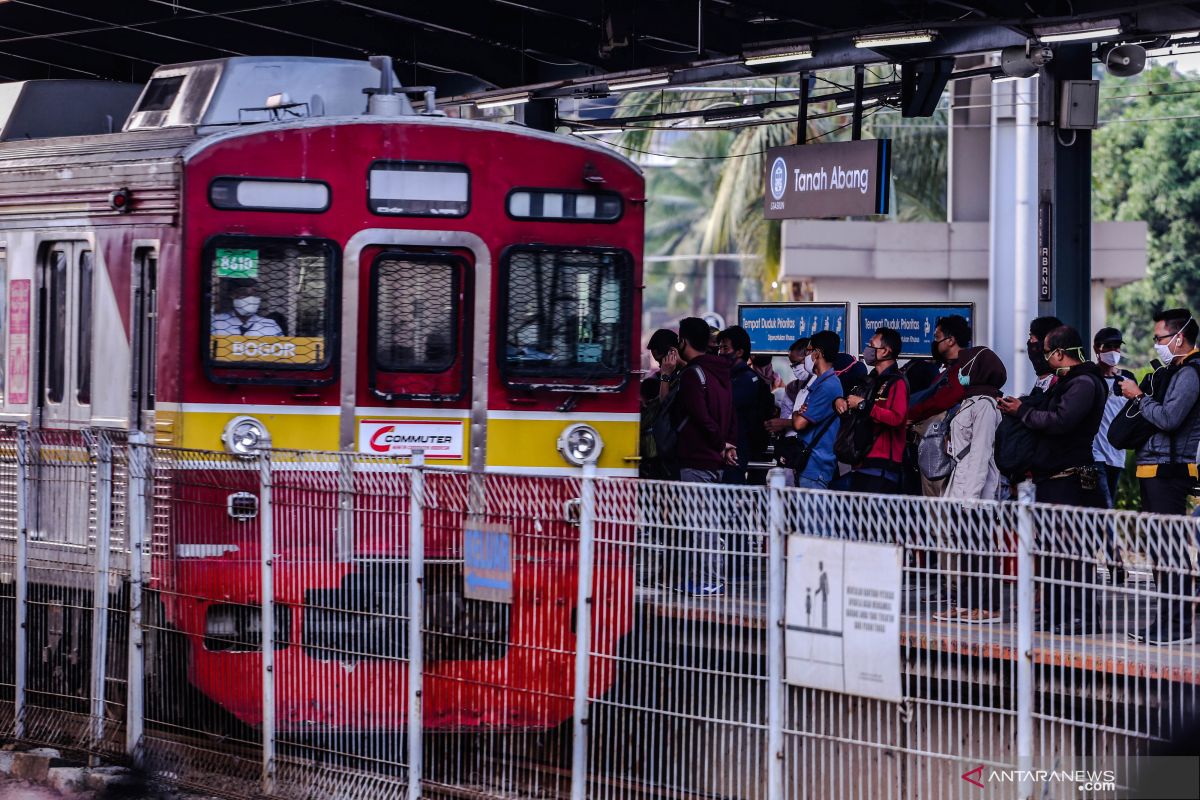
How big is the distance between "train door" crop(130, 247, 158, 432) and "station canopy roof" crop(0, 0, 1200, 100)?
6031 mm

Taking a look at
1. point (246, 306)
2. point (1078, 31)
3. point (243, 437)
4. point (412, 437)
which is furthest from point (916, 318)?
point (243, 437)

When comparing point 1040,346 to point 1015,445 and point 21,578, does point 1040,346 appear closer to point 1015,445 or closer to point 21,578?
point 1015,445

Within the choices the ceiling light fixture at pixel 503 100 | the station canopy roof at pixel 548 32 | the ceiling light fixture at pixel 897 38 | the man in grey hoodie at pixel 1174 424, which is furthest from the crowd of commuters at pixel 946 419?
the ceiling light fixture at pixel 503 100

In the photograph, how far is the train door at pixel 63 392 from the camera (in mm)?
10164

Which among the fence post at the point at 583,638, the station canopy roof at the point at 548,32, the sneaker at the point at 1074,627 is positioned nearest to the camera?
the sneaker at the point at 1074,627

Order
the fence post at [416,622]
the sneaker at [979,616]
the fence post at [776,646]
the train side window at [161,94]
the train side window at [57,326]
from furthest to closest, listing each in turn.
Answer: the train side window at [161,94]
the train side window at [57,326]
the fence post at [416,622]
the fence post at [776,646]
the sneaker at [979,616]

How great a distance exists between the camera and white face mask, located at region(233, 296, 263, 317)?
9445 mm

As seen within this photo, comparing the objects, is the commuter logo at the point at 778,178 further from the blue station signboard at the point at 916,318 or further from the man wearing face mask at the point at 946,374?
the man wearing face mask at the point at 946,374

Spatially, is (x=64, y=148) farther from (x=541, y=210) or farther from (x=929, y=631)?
(x=929, y=631)

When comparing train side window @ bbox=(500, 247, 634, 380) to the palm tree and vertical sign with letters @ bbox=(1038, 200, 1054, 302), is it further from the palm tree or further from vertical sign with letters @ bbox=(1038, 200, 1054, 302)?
the palm tree

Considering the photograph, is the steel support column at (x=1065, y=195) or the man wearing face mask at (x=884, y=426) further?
the steel support column at (x=1065, y=195)

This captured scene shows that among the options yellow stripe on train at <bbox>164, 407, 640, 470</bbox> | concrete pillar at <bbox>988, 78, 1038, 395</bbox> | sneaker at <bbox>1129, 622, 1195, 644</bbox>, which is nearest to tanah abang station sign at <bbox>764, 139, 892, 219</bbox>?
yellow stripe on train at <bbox>164, 407, 640, 470</bbox>

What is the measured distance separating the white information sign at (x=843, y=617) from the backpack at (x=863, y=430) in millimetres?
3821

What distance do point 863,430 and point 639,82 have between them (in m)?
6.14
